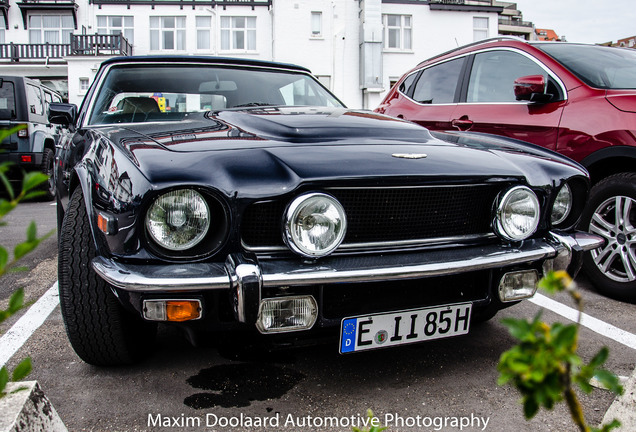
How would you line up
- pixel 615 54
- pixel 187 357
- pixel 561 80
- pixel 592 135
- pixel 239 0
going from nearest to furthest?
pixel 187 357 < pixel 592 135 < pixel 561 80 < pixel 615 54 < pixel 239 0

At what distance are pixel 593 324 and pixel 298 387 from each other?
1740 mm

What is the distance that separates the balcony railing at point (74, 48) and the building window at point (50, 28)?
105cm

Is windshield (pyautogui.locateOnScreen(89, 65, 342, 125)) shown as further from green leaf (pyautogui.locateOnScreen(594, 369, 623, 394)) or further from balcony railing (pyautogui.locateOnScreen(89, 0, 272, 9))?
balcony railing (pyautogui.locateOnScreen(89, 0, 272, 9))

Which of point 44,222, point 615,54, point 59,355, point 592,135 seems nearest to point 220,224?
point 59,355

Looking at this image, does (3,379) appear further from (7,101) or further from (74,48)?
(74,48)

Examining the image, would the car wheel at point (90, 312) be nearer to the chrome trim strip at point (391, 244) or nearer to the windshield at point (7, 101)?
the chrome trim strip at point (391, 244)

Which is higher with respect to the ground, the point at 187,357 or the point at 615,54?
the point at 615,54

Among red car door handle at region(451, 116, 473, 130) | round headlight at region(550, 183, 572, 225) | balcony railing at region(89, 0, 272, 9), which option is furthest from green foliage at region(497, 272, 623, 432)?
balcony railing at region(89, 0, 272, 9)

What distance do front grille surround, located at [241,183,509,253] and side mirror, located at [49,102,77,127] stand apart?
2204 millimetres

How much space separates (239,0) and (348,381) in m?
25.8

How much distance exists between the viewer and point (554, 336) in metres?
0.61

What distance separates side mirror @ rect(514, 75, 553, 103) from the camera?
3584 millimetres

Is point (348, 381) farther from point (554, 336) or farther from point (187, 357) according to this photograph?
point (554, 336)

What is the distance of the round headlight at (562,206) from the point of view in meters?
2.41
